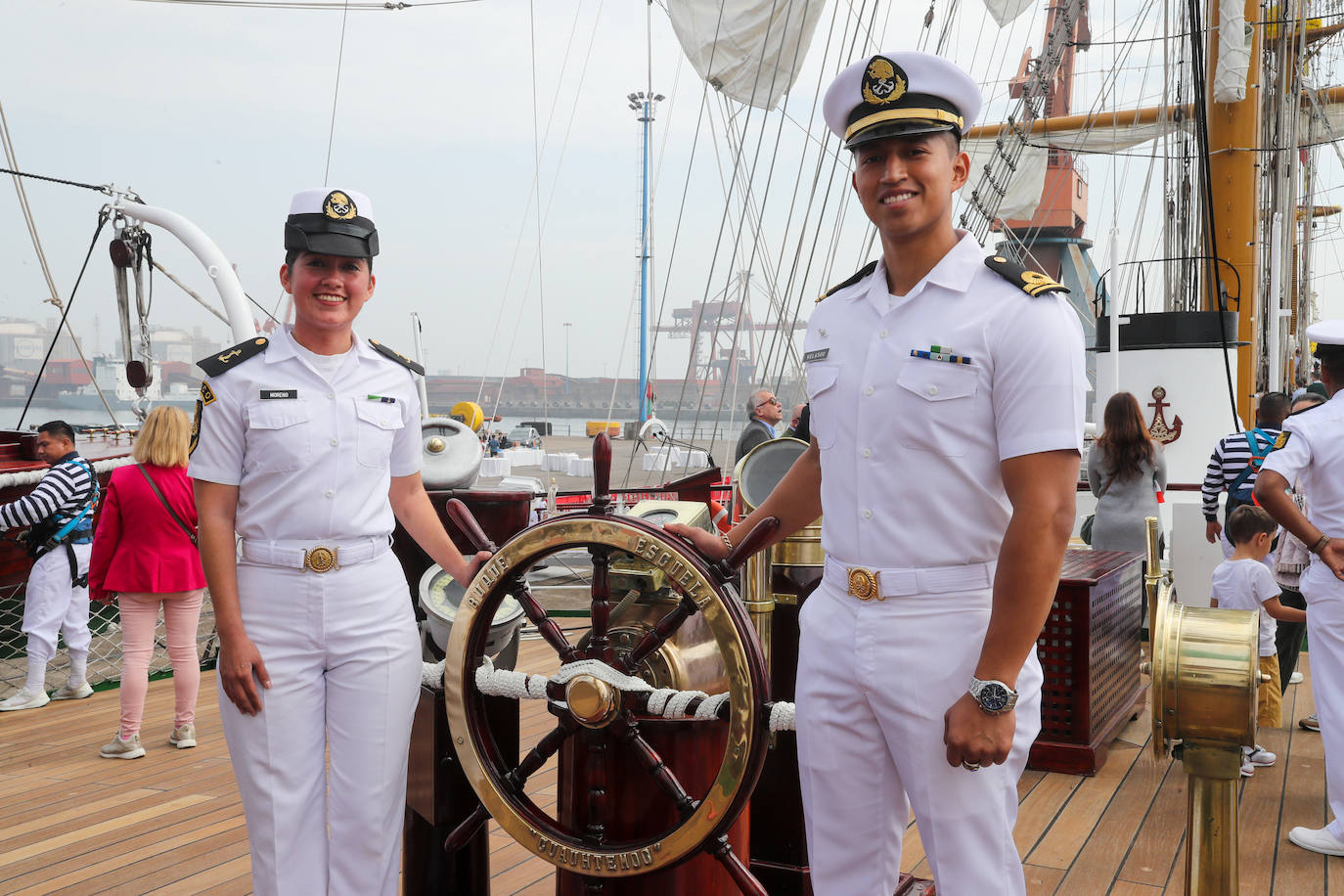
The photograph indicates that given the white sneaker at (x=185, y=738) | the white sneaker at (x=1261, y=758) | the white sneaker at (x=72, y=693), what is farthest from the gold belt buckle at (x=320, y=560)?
the white sneaker at (x=72, y=693)

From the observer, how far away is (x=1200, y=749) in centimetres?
117

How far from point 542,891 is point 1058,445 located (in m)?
1.71

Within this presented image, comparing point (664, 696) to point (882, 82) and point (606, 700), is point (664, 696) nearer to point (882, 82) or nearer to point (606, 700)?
point (606, 700)

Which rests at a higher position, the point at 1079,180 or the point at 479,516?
the point at 1079,180

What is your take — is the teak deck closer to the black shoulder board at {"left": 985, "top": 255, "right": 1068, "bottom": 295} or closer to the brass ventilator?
the brass ventilator

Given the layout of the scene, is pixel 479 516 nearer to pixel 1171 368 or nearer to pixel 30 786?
pixel 30 786

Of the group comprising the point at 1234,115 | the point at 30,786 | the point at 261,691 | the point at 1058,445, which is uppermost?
the point at 1234,115

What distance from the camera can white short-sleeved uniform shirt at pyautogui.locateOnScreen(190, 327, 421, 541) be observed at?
5.63 ft

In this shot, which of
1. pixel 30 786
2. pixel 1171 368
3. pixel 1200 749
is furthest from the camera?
pixel 1171 368

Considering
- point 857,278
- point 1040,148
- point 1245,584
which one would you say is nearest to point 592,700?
point 857,278

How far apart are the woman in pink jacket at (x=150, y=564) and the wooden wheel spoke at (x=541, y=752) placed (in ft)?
7.97

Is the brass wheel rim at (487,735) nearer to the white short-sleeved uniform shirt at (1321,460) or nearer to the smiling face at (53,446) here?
the white short-sleeved uniform shirt at (1321,460)

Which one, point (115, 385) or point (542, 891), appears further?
point (115, 385)

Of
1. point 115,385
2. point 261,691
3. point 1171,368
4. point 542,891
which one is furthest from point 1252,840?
point 115,385
